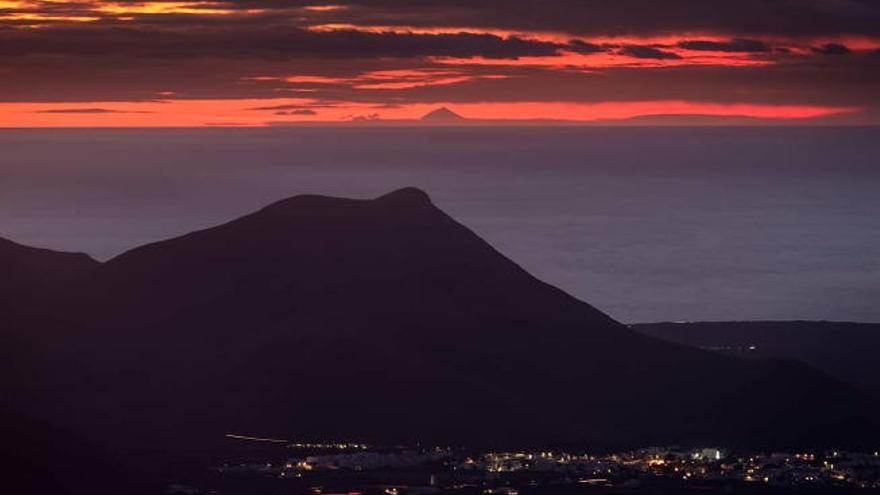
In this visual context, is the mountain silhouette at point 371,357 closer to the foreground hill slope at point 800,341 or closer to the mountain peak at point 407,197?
the mountain peak at point 407,197

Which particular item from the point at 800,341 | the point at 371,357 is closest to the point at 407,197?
the point at 371,357

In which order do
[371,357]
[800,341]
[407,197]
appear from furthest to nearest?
1. [800,341]
2. [407,197]
3. [371,357]

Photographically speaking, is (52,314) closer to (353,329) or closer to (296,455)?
(353,329)

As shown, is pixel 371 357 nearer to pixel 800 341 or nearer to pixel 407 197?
pixel 407 197

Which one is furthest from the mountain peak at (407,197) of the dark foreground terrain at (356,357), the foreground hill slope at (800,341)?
the foreground hill slope at (800,341)

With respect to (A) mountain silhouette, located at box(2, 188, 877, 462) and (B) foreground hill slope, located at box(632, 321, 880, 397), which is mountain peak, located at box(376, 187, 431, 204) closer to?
(A) mountain silhouette, located at box(2, 188, 877, 462)

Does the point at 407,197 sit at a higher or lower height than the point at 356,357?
higher

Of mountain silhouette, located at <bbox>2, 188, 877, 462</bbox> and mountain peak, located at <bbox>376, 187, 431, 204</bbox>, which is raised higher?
mountain peak, located at <bbox>376, 187, 431, 204</bbox>

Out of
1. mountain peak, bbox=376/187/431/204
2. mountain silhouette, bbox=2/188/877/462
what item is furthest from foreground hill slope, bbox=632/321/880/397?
mountain peak, bbox=376/187/431/204
